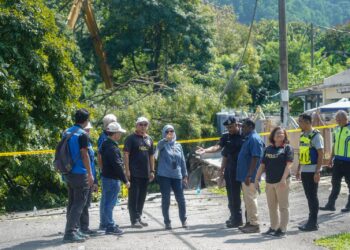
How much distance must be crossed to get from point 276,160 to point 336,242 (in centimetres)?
141

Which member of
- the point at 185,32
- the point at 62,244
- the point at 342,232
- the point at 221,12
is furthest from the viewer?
the point at 221,12

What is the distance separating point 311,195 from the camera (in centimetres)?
1043


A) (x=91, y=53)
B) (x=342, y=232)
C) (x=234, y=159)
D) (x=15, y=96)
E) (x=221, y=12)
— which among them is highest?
(x=221, y=12)

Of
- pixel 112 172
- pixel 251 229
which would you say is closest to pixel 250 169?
pixel 251 229

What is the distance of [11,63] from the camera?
597 inches

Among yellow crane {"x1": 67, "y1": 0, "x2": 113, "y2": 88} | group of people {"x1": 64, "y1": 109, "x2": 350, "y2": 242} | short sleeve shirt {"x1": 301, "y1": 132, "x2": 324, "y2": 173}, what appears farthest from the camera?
yellow crane {"x1": 67, "y1": 0, "x2": 113, "y2": 88}

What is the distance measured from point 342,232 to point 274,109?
34.0 meters

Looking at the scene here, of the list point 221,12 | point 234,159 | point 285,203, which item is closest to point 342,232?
point 285,203

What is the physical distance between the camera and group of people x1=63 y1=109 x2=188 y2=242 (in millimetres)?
9539

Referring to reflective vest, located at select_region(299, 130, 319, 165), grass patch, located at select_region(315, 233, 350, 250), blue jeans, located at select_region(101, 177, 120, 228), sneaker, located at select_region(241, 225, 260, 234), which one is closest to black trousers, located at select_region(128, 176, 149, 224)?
blue jeans, located at select_region(101, 177, 120, 228)

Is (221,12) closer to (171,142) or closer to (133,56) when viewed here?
(133,56)

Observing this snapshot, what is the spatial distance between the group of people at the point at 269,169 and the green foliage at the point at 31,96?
5.38 m

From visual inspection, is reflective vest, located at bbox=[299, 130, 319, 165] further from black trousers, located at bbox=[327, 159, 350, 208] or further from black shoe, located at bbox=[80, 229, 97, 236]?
black shoe, located at bbox=[80, 229, 97, 236]

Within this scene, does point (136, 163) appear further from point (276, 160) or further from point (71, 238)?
point (276, 160)
